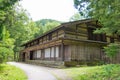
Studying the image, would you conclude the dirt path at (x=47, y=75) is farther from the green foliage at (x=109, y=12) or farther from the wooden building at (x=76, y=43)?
the wooden building at (x=76, y=43)

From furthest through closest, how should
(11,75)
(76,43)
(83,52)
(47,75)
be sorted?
(83,52)
(76,43)
(47,75)
(11,75)

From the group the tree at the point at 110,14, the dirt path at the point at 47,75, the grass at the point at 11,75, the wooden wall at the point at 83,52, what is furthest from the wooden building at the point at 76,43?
the tree at the point at 110,14

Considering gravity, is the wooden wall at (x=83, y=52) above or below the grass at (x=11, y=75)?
above

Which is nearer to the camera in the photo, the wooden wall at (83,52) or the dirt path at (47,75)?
the dirt path at (47,75)

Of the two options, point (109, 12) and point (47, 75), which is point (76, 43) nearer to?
point (47, 75)

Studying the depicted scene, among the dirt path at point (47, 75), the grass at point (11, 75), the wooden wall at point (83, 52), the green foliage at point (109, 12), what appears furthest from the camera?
the wooden wall at point (83, 52)

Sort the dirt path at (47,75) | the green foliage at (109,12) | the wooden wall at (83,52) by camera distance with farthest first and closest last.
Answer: the wooden wall at (83,52), the dirt path at (47,75), the green foliage at (109,12)

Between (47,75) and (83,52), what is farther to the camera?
(83,52)

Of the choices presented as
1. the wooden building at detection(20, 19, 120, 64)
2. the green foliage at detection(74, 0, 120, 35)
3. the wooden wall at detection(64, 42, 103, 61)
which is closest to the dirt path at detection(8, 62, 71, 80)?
the green foliage at detection(74, 0, 120, 35)

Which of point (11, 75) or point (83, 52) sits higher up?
point (83, 52)

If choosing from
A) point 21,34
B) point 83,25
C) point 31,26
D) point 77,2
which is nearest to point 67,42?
point 83,25

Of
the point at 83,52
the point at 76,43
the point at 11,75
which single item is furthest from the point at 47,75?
the point at 83,52

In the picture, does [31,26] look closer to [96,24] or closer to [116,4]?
[96,24]

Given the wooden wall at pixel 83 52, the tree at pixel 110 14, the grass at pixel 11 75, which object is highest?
the tree at pixel 110 14
